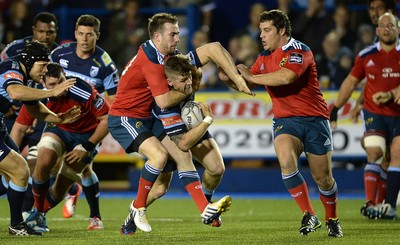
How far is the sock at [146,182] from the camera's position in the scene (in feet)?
30.9

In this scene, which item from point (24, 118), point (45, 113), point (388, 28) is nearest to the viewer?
point (45, 113)

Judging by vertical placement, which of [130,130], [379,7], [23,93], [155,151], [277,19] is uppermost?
[277,19]

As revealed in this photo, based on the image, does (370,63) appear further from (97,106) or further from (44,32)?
(44,32)

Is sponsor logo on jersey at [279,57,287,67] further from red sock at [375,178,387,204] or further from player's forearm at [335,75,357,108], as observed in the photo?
red sock at [375,178,387,204]

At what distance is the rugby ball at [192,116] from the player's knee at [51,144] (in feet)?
6.17

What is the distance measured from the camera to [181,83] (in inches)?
367

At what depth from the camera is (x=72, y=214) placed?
499 inches

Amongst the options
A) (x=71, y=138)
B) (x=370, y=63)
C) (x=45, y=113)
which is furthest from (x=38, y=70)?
(x=370, y=63)

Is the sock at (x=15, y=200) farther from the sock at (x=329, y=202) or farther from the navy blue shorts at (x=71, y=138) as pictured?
the sock at (x=329, y=202)

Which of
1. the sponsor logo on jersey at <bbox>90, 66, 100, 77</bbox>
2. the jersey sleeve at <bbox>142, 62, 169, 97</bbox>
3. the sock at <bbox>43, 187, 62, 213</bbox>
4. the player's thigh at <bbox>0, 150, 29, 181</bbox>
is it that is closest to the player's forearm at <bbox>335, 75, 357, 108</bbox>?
the sponsor logo on jersey at <bbox>90, 66, 100, 77</bbox>

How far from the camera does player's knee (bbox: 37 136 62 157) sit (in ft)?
35.2

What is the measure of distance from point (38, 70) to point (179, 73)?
1527 millimetres

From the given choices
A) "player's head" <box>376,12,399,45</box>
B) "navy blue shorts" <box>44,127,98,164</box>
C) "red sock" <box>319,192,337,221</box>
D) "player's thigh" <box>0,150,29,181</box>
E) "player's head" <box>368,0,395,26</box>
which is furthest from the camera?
"player's head" <box>368,0,395,26</box>

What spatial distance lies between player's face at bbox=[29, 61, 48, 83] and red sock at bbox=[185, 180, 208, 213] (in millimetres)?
1920
